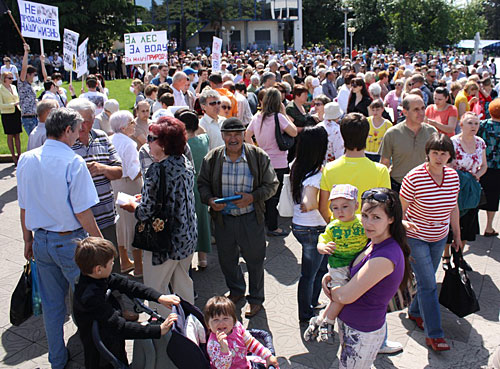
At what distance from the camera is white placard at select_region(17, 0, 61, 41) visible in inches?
391

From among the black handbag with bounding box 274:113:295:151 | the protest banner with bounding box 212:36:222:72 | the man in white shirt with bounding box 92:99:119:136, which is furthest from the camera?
the protest banner with bounding box 212:36:222:72

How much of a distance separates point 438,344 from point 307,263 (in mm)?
1276

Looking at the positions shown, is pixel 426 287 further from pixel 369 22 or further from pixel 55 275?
pixel 369 22

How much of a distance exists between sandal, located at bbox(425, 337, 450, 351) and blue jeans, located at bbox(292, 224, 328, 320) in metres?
1.05

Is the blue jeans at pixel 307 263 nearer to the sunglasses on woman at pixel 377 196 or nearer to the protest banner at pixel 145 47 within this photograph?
the sunglasses on woman at pixel 377 196

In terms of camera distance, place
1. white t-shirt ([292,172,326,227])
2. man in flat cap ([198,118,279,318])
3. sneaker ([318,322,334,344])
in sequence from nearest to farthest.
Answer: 1. sneaker ([318,322,334,344])
2. white t-shirt ([292,172,326,227])
3. man in flat cap ([198,118,279,318])

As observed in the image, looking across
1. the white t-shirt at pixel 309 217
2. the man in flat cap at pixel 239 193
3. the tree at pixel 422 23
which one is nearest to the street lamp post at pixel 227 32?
the tree at pixel 422 23

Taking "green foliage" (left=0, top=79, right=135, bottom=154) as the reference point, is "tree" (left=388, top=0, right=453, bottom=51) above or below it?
above

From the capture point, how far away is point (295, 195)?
4316 mm

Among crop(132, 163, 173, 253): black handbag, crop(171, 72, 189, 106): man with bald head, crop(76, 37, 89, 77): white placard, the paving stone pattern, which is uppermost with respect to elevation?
crop(76, 37, 89, 77): white placard

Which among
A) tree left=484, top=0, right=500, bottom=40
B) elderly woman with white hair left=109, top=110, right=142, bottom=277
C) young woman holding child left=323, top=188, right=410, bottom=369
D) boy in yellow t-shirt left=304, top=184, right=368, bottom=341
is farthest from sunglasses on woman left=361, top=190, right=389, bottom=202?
tree left=484, top=0, right=500, bottom=40

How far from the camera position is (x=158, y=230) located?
3.92 metres

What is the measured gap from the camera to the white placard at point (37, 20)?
9938mm

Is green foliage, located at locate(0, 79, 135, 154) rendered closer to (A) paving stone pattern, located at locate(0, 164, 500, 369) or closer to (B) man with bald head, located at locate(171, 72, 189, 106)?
(B) man with bald head, located at locate(171, 72, 189, 106)
